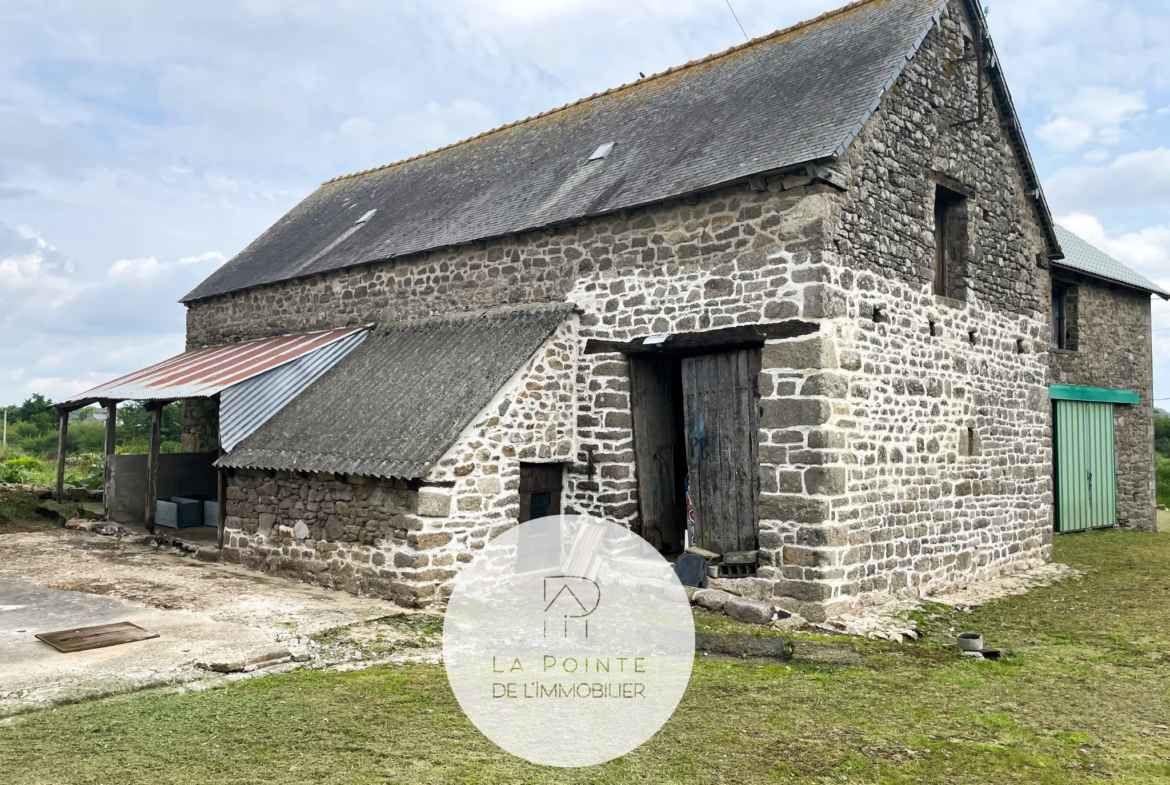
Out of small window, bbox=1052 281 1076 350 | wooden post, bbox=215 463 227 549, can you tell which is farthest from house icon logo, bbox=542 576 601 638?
small window, bbox=1052 281 1076 350

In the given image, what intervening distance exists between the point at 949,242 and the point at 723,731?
7.92 meters

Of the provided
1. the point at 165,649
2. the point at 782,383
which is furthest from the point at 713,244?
the point at 165,649

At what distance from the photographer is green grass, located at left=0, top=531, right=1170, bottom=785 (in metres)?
4.46

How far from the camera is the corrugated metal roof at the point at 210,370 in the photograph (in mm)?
11766

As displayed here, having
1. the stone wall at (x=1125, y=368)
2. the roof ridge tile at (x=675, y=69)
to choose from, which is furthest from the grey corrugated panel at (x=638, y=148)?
the stone wall at (x=1125, y=368)

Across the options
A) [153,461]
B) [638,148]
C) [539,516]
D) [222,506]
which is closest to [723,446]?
[539,516]

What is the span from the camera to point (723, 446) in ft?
30.5

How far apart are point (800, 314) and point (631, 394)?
2.39 meters

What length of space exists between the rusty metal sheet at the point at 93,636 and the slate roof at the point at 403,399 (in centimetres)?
253

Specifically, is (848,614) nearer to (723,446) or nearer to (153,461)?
(723,446)

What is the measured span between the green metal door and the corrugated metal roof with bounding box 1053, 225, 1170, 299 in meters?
2.41

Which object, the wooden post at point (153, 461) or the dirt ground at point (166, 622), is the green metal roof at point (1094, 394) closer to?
the dirt ground at point (166, 622)

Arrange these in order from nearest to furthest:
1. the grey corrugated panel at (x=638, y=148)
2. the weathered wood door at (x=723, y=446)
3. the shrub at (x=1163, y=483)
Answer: the weathered wood door at (x=723, y=446) → the grey corrugated panel at (x=638, y=148) → the shrub at (x=1163, y=483)

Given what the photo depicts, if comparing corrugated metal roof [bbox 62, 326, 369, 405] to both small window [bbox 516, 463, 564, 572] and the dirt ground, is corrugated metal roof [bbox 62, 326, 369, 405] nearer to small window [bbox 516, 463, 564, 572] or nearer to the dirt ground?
the dirt ground
